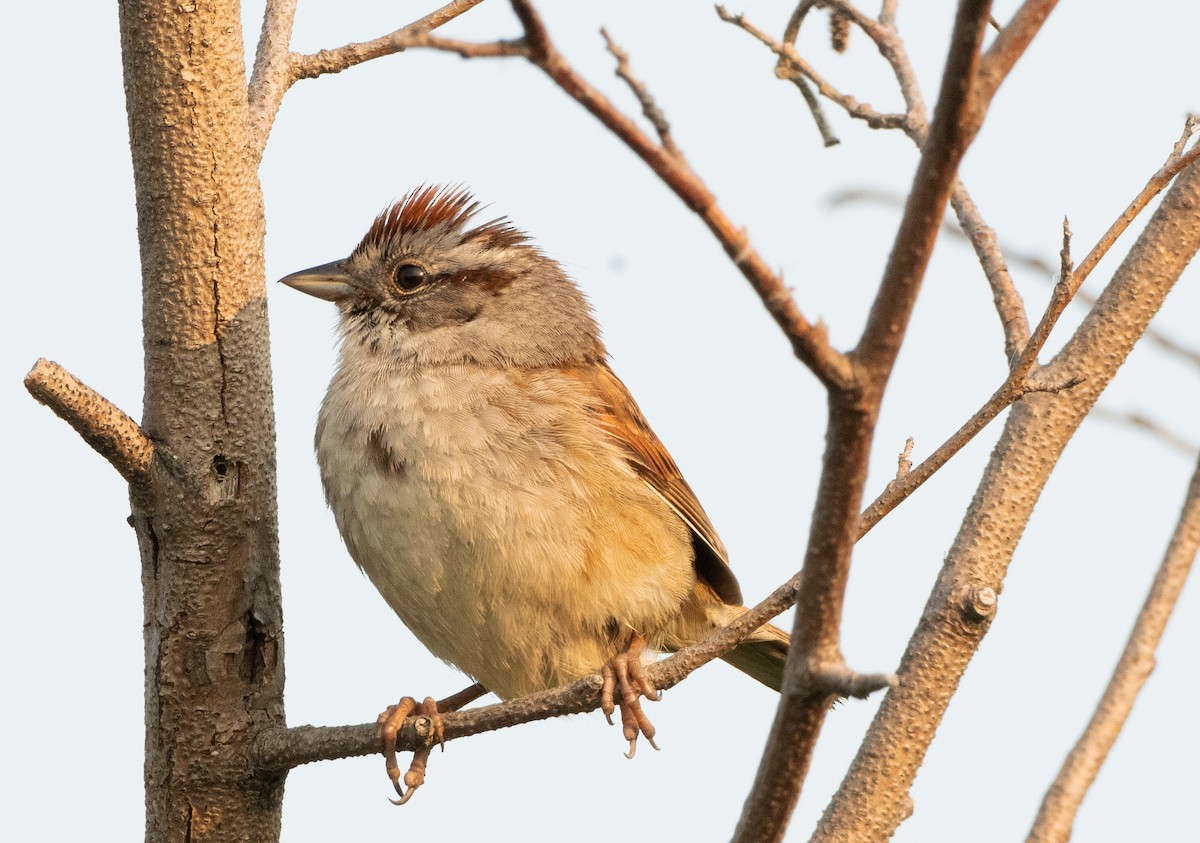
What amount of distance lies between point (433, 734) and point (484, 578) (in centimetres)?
63

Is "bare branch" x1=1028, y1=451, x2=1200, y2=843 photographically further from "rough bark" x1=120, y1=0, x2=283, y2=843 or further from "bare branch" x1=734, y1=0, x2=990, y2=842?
"rough bark" x1=120, y1=0, x2=283, y2=843

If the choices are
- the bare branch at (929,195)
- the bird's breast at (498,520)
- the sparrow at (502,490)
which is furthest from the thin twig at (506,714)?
the bare branch at (929,195)

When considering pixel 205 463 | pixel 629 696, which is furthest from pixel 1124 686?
pixel 205 463

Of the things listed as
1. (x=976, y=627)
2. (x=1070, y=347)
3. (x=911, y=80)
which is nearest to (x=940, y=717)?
(x=976, y=627)

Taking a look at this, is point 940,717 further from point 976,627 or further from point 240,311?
point 240,311

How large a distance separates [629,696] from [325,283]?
203 centimetres

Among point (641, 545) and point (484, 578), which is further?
point (641, 545)

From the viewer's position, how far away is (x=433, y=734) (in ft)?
12.6

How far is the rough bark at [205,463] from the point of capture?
3744 mm

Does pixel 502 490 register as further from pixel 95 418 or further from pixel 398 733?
pixel 95 418

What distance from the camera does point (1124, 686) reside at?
353 cm

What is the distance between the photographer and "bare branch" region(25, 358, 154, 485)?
11.0 ft

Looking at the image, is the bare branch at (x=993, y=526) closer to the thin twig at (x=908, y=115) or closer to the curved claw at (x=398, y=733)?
the thin twig at (x=908, y=115)

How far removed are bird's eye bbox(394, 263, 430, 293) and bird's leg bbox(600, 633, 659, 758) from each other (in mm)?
1732
